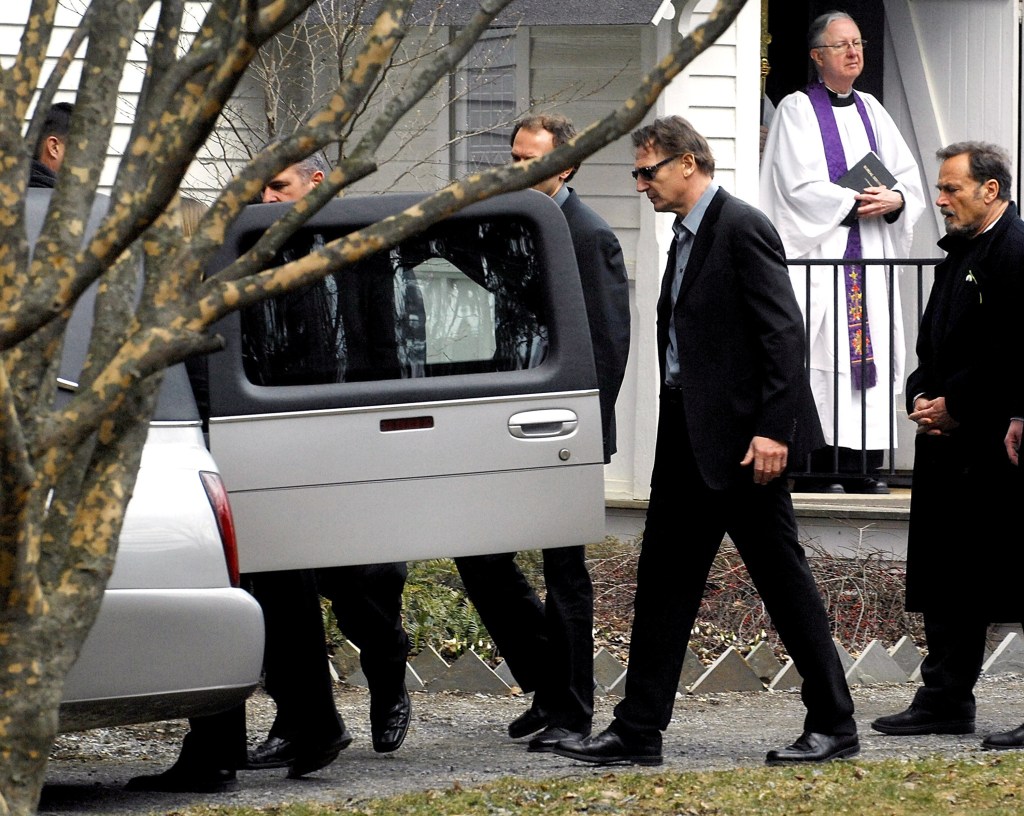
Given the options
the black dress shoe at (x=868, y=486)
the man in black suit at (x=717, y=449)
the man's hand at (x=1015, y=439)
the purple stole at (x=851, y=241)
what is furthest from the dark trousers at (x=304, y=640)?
the purple stole at (x=851, y=241)

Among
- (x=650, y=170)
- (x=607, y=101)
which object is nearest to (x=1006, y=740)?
(x=650, y=170)

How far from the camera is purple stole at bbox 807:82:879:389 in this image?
955 centimetres

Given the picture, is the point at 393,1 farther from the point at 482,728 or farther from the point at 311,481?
the point at 482,728

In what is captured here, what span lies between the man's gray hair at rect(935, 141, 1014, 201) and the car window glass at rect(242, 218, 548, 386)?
180cm

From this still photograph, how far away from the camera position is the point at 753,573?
217 inches

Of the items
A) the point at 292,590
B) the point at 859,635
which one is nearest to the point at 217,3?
the point at 292,590

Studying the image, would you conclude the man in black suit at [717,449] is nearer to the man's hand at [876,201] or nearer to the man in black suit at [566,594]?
the man in black suit at [566,594]

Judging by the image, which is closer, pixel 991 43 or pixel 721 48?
pixel 721 48

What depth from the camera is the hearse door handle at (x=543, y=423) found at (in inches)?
209

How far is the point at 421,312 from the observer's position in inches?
212

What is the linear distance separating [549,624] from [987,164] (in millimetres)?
2229

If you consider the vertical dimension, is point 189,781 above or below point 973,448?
below

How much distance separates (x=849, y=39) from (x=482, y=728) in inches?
187

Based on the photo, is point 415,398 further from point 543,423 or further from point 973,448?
point 973,448
